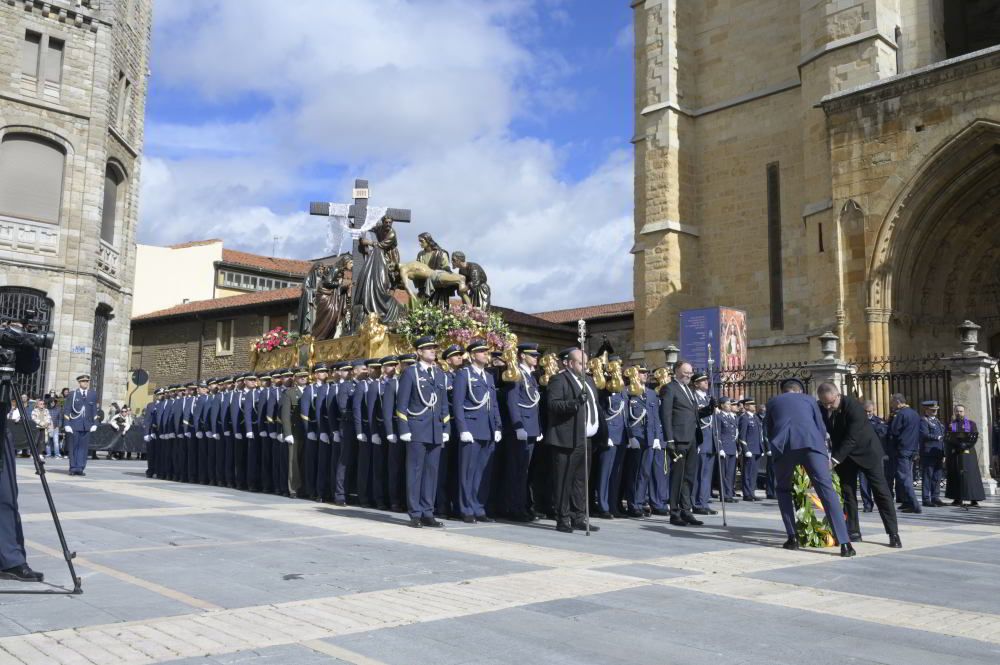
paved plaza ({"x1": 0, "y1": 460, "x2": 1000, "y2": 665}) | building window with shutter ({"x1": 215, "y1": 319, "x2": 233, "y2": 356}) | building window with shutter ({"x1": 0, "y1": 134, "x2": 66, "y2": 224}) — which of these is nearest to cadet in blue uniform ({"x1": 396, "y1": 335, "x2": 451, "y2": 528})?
paved plaza ({"x1": 0, "y1": 460, "x2": 1000, "y2": 665})

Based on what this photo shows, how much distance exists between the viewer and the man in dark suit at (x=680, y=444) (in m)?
10.2

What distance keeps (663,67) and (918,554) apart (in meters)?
21.6

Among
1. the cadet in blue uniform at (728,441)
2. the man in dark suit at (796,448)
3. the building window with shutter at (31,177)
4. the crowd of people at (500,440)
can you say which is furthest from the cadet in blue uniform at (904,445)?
the building window with shutter at (31,177)

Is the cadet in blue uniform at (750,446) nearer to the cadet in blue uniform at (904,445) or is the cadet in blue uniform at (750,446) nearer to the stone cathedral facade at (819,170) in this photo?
the cadet in blue uniform at (904,445)

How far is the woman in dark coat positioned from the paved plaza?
15.5 feet

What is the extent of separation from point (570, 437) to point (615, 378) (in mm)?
1432

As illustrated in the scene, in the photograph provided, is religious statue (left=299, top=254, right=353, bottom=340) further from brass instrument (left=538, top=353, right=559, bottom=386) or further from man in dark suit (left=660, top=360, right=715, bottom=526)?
man in dark suit (left=660, top=360, right=715, bottom=526)

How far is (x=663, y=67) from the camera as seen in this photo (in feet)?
89.0

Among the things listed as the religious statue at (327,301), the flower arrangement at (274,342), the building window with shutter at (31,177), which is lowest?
the flower arrangement at (274,342)

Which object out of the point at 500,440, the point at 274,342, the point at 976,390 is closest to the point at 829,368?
the point at 976,390

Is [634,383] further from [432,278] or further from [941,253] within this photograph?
[941,253]

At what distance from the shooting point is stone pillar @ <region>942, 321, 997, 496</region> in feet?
50.3

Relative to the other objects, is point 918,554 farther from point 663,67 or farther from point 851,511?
point 663,67

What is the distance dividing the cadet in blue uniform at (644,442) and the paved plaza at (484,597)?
1.93 metres
